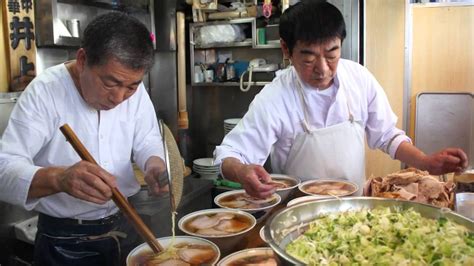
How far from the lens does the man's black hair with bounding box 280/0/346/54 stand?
222cm

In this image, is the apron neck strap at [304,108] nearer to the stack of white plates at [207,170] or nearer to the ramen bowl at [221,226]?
the ramen bowl at [221,226]

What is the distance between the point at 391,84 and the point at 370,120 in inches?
88.0

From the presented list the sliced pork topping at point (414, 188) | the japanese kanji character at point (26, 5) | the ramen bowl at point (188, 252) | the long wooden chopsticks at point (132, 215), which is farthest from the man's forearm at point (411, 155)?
the japanese kanji character at point (26, 5)

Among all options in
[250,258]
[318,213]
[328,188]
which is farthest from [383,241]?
[328,188]

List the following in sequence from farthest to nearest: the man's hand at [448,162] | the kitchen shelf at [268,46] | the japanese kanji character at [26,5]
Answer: the kitchen shelf at [268,46] → the japanese kanji character at [26,5] → the man's hand at [448,162]

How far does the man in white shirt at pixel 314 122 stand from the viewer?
7.82ft

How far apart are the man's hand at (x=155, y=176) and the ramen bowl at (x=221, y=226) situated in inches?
6.9

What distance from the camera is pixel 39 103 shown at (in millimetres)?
2016

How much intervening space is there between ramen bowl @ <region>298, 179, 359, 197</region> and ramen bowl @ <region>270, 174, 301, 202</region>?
2.1 inches

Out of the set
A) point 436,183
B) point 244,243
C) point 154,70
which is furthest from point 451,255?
point 154,70

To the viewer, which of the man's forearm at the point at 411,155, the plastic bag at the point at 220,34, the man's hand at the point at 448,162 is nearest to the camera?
the man's hand at the point at 448,162

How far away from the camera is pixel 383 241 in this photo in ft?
4.17

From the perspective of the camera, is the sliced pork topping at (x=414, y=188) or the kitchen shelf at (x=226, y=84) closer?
the sliced pork topping at (x=414, y=188)

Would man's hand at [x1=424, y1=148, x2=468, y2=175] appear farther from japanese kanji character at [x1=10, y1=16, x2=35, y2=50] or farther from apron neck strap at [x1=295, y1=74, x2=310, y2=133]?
japanese kanji character at [x1=10, y1=16, x2=35, y2=50]
